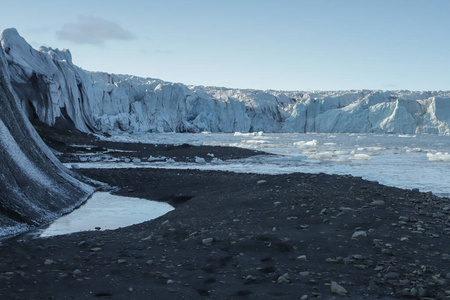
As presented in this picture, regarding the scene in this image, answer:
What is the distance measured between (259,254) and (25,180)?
170 inches

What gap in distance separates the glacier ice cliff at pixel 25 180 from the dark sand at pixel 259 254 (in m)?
0.77

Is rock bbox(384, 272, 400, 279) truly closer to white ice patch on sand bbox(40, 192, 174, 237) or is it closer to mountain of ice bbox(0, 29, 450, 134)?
white ice patch on sand bbox(40, 192, 174, 237)

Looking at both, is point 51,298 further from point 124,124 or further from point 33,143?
point 124,124

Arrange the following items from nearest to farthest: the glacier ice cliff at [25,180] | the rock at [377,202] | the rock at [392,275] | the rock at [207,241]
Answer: the rock at [392,275], the rock at [207,241], the glacier ice cliff at [25,180], the rock at [377,202]

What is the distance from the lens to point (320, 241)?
15.0 ft

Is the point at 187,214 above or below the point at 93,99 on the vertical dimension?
below

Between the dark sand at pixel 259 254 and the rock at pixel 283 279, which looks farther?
the rock at pixel 283 279

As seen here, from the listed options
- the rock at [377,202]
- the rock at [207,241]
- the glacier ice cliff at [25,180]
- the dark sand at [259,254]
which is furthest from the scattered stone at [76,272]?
the rock at [377,202]

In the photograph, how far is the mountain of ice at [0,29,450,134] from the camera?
32.5m

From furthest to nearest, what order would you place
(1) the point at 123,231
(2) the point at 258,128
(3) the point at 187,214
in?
(2) the point at 258,128 < (3) the point at 187,214 < (1) the point at 123,231

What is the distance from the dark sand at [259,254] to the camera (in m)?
3.36

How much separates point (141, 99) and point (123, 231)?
53172 millimetres

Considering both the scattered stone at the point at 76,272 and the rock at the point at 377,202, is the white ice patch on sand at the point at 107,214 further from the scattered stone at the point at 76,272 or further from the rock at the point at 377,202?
the rock at the point at 377,202

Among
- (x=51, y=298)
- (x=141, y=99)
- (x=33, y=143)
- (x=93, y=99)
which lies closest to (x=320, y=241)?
(x=51, y=298)
